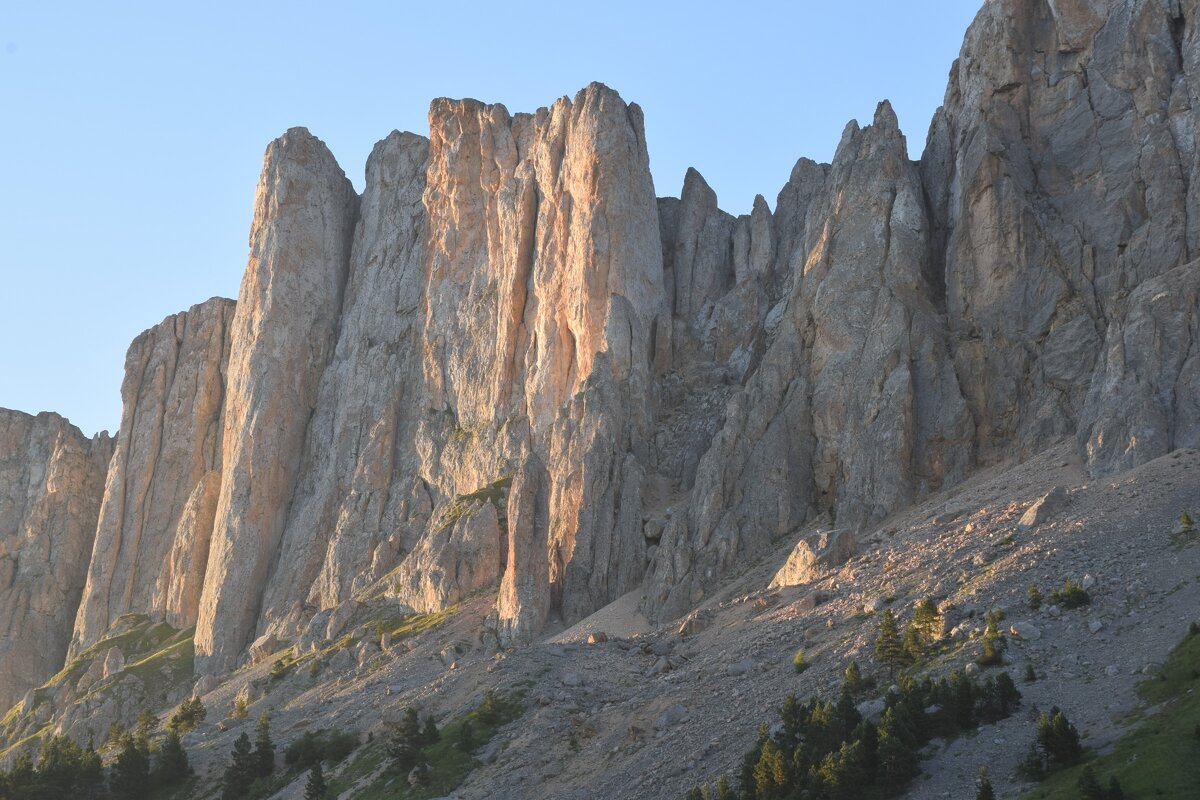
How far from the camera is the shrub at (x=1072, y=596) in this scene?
6212cm

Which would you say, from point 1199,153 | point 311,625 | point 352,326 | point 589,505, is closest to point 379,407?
point 352,326

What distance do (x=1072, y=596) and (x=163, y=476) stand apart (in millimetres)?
113972

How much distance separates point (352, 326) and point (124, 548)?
34323 mm

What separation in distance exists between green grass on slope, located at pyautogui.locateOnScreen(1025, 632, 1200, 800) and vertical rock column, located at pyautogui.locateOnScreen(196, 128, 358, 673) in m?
91.9

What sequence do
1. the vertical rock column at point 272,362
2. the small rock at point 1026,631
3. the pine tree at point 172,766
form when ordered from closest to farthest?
the small rock at point 1026,631, the pine tree at point 172,766, the vertical rock column at point 272,362

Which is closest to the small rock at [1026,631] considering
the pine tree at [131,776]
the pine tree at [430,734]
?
the pine tree at [430,734]

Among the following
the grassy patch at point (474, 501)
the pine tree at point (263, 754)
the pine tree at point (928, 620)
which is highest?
the grassy patch at point (474, 501)

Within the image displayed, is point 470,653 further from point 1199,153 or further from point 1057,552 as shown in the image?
point 1199,153

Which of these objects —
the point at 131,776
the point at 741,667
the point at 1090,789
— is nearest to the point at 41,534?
the point at 131,776

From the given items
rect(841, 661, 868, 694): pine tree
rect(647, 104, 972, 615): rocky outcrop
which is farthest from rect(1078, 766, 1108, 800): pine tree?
rect(647, 104, 972, 615): rocky outcrop

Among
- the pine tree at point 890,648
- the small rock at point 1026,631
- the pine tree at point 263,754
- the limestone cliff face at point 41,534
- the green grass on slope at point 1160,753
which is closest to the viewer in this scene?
the green grass on slope at point 1160,753

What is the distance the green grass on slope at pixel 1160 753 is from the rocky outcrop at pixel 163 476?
105937mm

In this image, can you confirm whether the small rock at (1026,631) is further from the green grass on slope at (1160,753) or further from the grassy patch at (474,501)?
the grassy patch at (474,501)

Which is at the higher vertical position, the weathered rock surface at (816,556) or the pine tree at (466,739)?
the weathered rock surface at (816,556)
